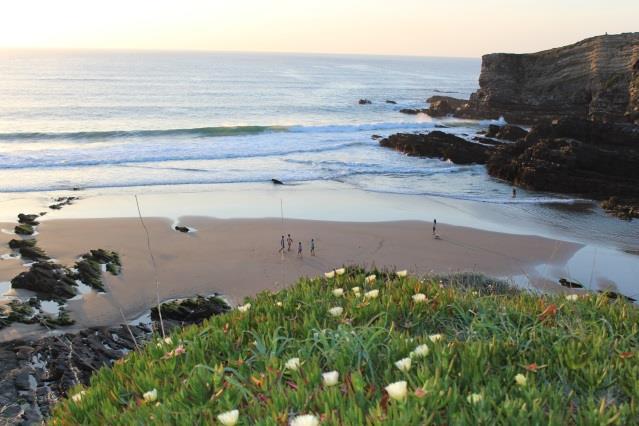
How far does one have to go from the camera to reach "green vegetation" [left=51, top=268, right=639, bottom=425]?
2084 millimetres

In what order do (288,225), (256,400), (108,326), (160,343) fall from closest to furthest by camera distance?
1. (256,400)
2. (160,343)
3. (108,326)
4. (288,225)

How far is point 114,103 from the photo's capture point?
64312 mm

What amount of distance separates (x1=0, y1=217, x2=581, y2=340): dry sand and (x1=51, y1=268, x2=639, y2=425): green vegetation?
12.4 meters

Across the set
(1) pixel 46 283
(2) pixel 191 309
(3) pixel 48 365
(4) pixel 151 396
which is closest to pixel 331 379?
(4) pixel 151 396

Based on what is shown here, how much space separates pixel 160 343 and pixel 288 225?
64.6 feet

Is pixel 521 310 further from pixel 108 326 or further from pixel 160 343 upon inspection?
pixel 108 326

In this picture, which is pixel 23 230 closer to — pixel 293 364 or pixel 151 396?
pixel 151 396

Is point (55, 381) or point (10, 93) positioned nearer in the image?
point (55, 381)

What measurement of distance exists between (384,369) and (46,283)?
15.5 meters

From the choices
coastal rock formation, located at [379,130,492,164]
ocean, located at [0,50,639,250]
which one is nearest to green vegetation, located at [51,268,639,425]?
ocean, located at [0,50,639,250]

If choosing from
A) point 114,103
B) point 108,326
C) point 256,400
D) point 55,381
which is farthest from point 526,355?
point 114,103

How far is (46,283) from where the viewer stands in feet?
51.6

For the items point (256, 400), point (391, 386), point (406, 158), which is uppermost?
point (391, 386)

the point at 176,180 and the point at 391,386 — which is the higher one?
the point at 391,386
